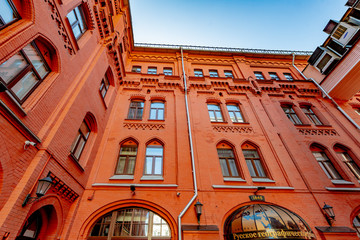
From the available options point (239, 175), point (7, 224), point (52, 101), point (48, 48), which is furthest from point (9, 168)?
point (239, 175)

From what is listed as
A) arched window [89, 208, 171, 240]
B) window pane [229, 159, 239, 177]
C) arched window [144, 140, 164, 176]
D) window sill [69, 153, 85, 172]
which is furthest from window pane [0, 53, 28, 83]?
window pane [229, 159, 239, 177]

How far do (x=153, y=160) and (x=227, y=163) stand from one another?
3915mm

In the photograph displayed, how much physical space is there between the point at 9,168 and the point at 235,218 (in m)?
7.07

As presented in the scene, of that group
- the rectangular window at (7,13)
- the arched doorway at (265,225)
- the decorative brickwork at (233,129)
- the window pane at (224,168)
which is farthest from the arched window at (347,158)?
the rectangular window at (7,13)

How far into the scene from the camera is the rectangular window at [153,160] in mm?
8222

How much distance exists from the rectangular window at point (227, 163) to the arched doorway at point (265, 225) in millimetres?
2178

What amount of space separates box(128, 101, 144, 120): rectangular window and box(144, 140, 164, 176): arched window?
2.37 meters

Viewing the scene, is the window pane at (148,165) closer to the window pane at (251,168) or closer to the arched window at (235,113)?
the window pane at (251,168)

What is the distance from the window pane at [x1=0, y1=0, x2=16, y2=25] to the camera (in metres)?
4.25

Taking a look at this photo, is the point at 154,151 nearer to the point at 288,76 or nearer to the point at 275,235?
the point at 275,235

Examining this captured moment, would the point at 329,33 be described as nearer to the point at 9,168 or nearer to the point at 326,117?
the point at 326,117

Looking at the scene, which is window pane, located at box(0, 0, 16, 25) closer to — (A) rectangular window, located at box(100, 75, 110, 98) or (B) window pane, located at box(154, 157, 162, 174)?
(A) rectangular window, located at box(100, 75, 110, 98)

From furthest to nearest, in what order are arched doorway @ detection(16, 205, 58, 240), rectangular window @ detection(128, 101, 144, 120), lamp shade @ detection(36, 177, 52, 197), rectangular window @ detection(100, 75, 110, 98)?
rectangular window @ detection(128, 101, 144, 120), rectangular window @ detection(100, 75, 110, 98), arched doorway @ detection(16, 205, 58, 240), lamp shade @ detection(36, 177, 52, 197)

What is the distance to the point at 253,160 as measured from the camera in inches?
A: 355
